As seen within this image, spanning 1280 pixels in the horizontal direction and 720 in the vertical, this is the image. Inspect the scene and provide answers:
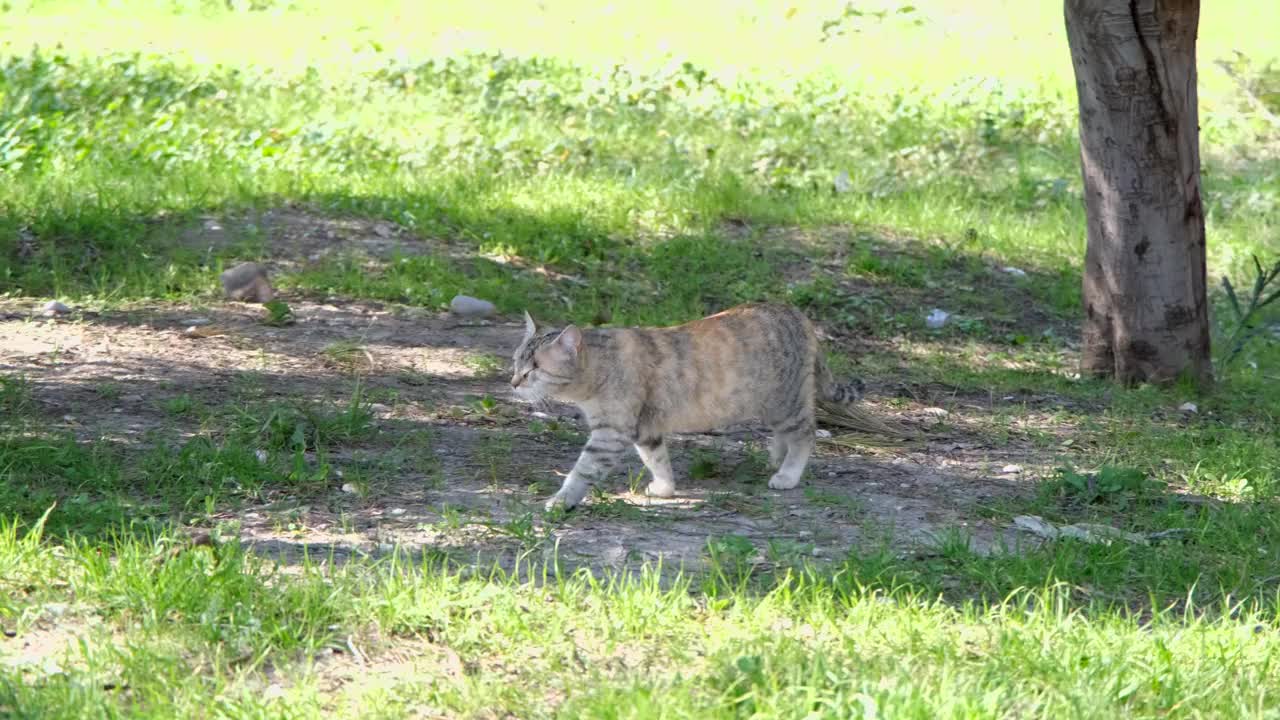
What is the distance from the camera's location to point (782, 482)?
605cm

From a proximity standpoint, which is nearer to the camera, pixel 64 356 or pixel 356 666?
pixel 356 666

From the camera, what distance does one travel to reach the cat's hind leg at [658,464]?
19.2 feet

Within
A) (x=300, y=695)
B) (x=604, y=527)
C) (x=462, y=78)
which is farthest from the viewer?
(x=462, y=78)

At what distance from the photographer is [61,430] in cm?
603

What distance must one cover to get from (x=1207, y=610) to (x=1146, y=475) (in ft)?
4.53

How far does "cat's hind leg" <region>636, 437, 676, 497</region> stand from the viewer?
586cm

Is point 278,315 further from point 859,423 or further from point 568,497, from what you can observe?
point 859,423

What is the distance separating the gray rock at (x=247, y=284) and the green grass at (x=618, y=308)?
5.2 inches

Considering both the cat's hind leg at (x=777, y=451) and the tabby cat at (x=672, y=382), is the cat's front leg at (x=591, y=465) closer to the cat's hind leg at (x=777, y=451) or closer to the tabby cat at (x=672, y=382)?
the tabby cat at (x=672, y=382)

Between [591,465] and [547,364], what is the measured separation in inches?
17.5

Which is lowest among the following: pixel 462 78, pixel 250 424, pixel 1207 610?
pixel 1207 610

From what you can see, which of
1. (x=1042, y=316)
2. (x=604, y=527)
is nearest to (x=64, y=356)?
(x=604, y=527)

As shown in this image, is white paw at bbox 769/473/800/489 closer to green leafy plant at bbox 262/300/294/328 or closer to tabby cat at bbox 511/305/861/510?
tabby cat at bbox 511/305/861/510

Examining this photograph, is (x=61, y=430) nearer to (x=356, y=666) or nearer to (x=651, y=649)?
(x=356, y=666)
